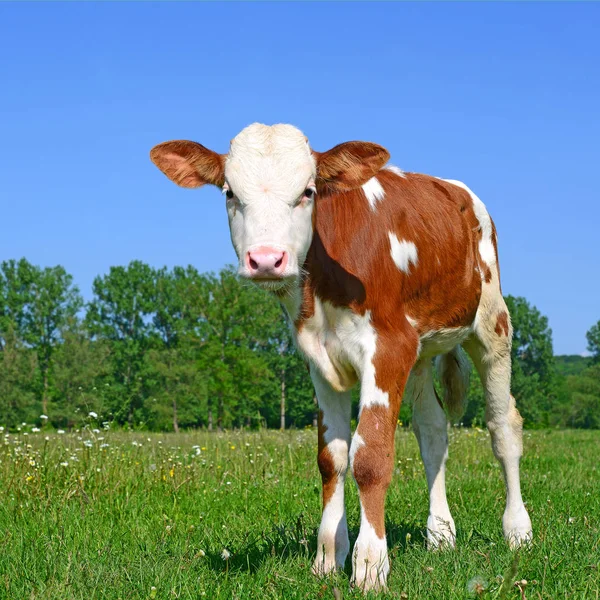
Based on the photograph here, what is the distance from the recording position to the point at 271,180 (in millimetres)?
4621

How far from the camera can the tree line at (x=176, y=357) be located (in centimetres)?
5897

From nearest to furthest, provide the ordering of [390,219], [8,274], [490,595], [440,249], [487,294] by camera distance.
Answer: [490,595]
[390,219]
[440,249]
[487,294]
[8,274]

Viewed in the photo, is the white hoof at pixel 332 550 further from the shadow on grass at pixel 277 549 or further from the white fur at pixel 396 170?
the white fur at pixel 396 170

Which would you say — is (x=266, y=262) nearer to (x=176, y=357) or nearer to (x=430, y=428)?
(x=430, y=428)

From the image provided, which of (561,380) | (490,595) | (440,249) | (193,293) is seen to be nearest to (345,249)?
(440,249)

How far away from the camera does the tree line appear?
59.0 m

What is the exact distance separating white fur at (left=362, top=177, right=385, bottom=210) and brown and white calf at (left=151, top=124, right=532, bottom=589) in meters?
0.01

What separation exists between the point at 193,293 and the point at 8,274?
20781 mm

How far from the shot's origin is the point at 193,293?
6075 centimetres

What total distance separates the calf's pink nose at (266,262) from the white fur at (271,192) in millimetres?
40

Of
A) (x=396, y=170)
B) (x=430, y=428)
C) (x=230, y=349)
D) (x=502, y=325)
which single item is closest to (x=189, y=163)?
(x=396, y=170)

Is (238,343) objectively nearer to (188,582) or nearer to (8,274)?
(8,274)

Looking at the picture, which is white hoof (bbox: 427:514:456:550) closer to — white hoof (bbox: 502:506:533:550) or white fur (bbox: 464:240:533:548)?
white hoof (bbox: 502:506:533:550)

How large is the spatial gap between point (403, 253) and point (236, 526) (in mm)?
2480
